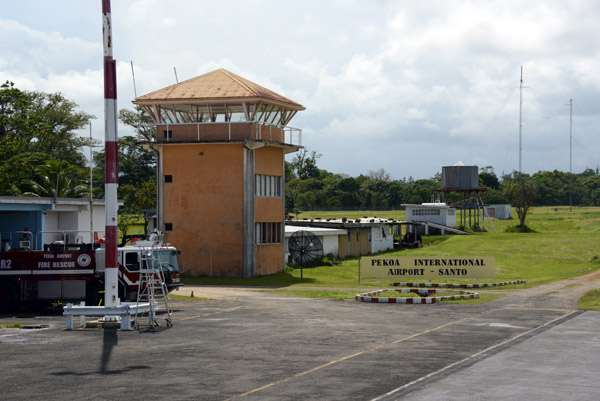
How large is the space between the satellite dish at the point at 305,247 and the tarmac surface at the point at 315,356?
24.2 m

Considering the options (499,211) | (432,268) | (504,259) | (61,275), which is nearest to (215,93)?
(432,268)

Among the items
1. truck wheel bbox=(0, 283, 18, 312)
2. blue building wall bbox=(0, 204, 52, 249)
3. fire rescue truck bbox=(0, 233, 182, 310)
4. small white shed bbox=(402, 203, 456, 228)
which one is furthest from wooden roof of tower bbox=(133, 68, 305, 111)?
small white shed bbox=(402, 203, 456, 228)

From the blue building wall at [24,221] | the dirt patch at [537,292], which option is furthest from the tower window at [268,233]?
the blue building wall at [24,221]

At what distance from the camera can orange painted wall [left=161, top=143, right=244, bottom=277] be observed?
4625 centimetres

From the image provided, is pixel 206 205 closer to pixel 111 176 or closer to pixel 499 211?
pixel 111 176

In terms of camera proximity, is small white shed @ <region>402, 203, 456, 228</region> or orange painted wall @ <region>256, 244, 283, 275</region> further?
small white shed @ <region>402, 203, 456, 228</region>

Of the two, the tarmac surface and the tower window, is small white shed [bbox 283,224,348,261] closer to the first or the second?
the tower window

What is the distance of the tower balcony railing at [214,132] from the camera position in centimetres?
4653

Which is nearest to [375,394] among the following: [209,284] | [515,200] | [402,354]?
[402,354]

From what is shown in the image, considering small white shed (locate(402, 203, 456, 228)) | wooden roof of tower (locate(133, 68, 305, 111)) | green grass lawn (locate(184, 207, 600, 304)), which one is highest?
wooden roof of tower (locate(133, 68, 305, 111))

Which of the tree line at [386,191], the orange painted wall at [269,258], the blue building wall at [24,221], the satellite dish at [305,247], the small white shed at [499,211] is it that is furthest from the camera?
the tree line at [386,191]

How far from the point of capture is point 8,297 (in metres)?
28.3

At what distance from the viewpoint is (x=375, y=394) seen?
13805 mm

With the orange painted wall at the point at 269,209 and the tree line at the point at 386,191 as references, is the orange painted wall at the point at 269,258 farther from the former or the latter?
the tree line at the point at 386,191
